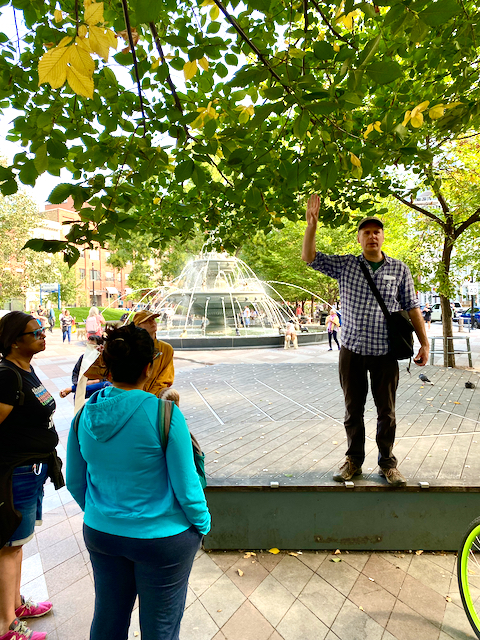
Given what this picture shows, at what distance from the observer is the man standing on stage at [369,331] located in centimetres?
321

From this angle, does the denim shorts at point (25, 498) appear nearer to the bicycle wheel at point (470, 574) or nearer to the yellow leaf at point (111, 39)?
the yellow leaf at point (111, 39)

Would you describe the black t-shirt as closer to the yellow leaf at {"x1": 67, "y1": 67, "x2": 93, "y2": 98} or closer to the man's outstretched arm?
the yellow leaf at {"x1": 67, "y1": 67, "x2": 93, "y2": 98}

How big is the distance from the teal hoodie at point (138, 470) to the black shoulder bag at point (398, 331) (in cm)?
199

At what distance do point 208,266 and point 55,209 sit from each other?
184 feet

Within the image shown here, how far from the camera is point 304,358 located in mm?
14922

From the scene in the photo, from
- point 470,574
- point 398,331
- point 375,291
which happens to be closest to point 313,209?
point 375,291

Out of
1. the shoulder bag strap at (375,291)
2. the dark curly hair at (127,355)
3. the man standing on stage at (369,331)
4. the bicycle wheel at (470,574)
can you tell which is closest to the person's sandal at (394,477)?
the man standing on stage at (369,331)

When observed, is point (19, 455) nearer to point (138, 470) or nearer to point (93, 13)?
point (138, 470)

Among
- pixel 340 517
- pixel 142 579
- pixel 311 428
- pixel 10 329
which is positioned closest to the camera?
pixel 142 579

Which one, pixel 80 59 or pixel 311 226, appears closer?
pixel 80 59

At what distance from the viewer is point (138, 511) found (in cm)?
172

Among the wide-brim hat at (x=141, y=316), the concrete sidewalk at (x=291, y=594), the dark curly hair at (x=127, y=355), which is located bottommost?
the concrete sidewalk at (x=291, y=594)

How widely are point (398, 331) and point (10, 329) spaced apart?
9.07 feet

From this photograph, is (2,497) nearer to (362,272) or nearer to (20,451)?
(20,451)
